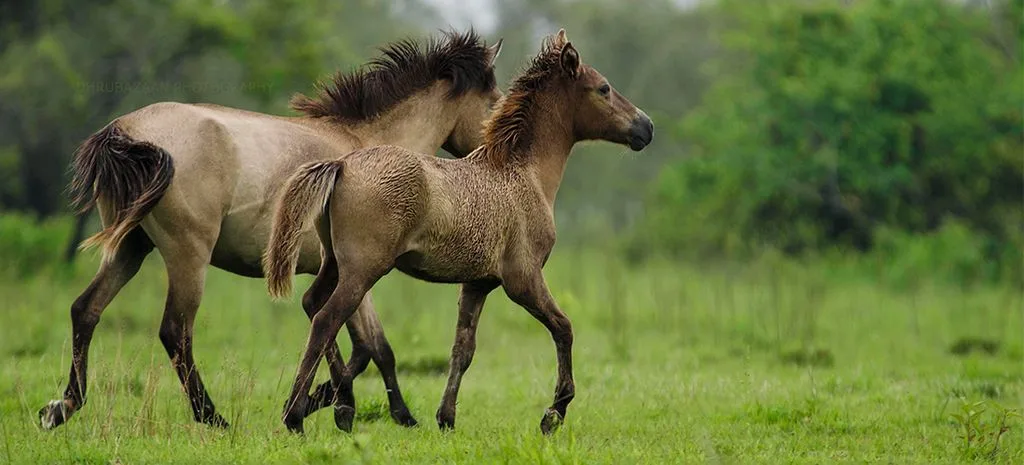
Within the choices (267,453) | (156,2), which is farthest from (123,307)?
(267,453)

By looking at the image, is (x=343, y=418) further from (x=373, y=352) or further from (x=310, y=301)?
(x=310, y=301)

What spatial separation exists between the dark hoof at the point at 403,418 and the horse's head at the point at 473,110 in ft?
6.16

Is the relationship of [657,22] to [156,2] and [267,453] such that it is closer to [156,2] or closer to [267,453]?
[156,2]

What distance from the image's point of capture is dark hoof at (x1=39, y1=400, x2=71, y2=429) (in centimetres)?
724

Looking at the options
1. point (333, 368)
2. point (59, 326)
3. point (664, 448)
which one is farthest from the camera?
point (59, 326)

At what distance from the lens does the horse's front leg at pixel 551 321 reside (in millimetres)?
6816

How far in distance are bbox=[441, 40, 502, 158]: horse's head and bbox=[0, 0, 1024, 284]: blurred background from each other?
10153 mm

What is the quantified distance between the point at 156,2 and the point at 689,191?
32.0ft

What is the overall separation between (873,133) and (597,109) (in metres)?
14.2

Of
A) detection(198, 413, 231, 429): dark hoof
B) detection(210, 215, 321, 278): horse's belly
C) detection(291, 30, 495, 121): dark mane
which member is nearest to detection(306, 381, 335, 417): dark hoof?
detection(198, 413, 231, 429): dark hoof

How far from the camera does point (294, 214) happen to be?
6.43m

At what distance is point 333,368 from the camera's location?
7.29 meters

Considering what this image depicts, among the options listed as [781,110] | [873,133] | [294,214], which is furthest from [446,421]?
[781,110]

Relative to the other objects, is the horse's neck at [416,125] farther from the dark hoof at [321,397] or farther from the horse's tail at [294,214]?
the horse's tail at [294,214]
